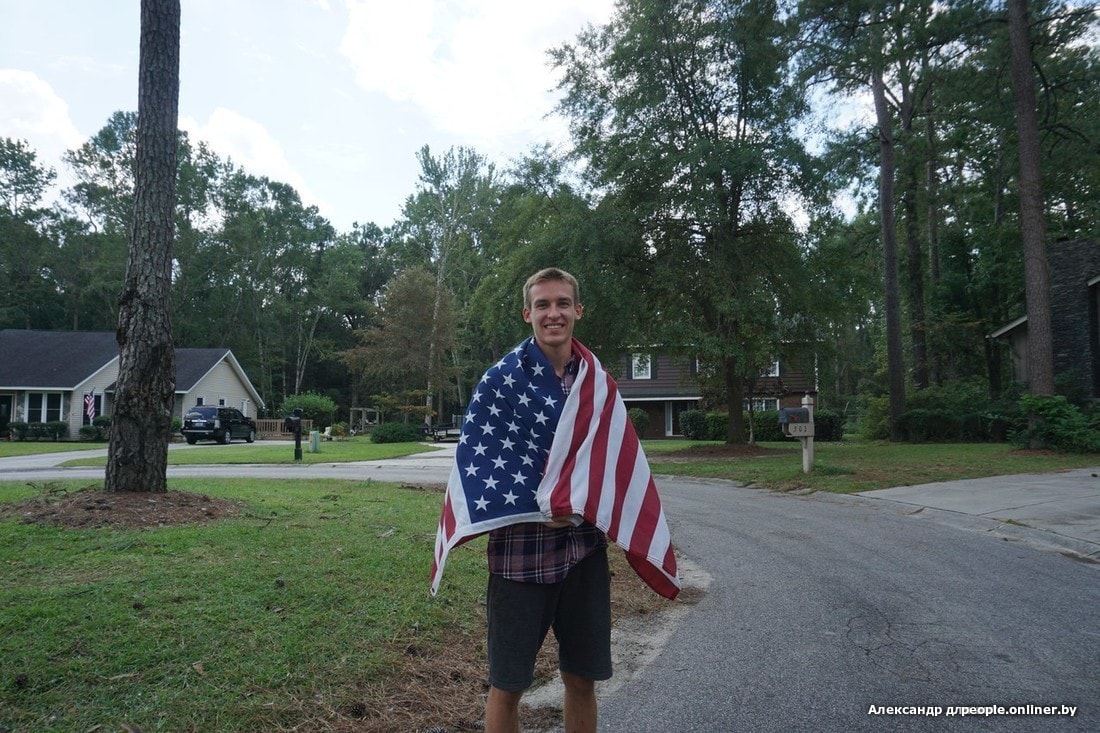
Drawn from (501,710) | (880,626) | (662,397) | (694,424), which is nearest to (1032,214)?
(880,626)

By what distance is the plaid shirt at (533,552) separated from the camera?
2473mm

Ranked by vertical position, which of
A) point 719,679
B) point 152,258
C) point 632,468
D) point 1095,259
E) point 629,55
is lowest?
point 719,679

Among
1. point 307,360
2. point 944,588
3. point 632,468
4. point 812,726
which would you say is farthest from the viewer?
point 307,360

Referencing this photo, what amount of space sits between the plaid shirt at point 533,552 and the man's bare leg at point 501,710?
413 millimetres

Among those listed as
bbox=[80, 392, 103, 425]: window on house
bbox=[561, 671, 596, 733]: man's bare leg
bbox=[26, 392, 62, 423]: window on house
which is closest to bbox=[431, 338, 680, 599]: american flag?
bbox=[561, 671, 596, 733]: man's bare leg

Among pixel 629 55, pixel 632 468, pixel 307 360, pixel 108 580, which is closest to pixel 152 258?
pixel 108 580

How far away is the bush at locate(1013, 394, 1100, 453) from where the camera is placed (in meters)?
16.8

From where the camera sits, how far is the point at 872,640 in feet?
14.3

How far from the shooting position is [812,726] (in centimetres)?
317

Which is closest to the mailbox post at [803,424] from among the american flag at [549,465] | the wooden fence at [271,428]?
the american flag at [549,465]

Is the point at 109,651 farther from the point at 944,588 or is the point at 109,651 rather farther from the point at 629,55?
the point at 629,55

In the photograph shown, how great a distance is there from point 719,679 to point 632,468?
1.76 meters

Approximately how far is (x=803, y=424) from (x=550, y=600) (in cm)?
1230

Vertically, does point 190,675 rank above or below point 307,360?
below
